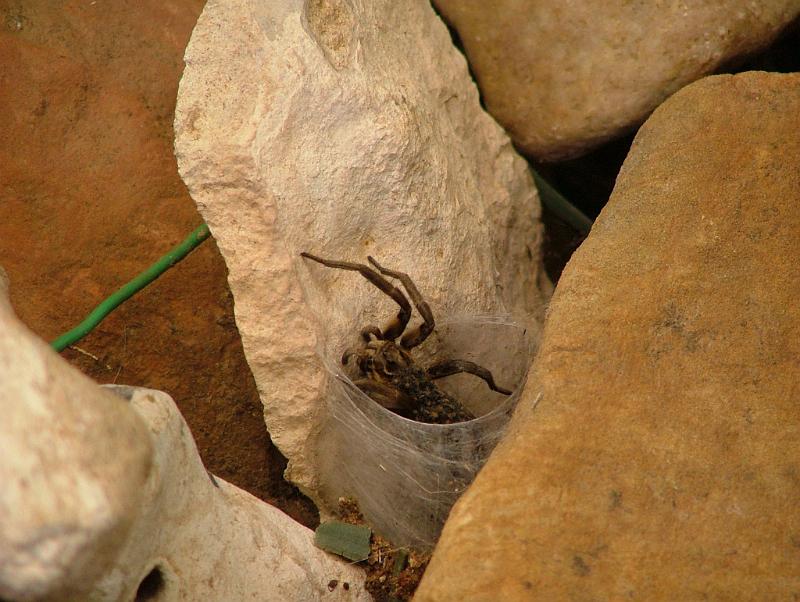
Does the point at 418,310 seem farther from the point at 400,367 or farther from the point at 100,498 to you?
the point at 100,498

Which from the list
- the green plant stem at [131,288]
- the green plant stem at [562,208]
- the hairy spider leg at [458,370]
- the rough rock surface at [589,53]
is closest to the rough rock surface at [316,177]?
the hairy spider leg at [458,370]

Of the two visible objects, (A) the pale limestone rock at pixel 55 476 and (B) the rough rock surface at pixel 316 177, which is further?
(B) the rough rock surface at pixel 316 177

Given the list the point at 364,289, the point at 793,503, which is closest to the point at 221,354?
the point at 364,289

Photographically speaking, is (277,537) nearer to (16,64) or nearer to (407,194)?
(407,194)

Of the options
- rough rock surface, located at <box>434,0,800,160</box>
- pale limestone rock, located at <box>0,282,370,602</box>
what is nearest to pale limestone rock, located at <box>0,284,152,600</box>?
pale limestone rock, located at <box>0,282,370,602</box>

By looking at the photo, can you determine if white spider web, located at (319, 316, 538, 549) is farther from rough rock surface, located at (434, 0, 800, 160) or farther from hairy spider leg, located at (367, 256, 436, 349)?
rough rock surface, located at (434, 0, 800, 160)

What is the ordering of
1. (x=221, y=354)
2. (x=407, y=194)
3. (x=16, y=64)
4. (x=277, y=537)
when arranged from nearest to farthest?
(x=277, y=537) < (x=407, y=194) < (x=16, y=64) < (x=221, y=354)

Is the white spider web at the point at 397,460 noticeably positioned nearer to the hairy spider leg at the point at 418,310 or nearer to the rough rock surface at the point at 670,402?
the hairy spider leg at the point at 418,310
